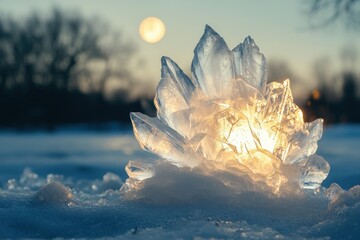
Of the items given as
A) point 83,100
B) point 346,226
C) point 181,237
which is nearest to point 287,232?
point 346,226

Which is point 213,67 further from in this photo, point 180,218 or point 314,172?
point 180,218

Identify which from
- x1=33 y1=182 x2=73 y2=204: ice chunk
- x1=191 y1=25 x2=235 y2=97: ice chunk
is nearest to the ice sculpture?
x1=191 y1=25 x2=235 y2=97: ice chunk

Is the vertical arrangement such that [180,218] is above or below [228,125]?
below

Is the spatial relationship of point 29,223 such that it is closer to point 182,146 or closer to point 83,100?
point 182,146

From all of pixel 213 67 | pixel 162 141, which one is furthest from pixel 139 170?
pixel 213 67

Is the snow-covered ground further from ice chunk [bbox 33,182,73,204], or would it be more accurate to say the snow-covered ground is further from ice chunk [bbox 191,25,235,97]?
ice chunk [bbox 191,25,235,97]

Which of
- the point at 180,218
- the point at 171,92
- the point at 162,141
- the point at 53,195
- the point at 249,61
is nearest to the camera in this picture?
the point at 180,218

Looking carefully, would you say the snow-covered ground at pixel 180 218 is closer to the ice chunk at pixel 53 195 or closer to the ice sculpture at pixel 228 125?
the ice chunk at pixel 53 195
